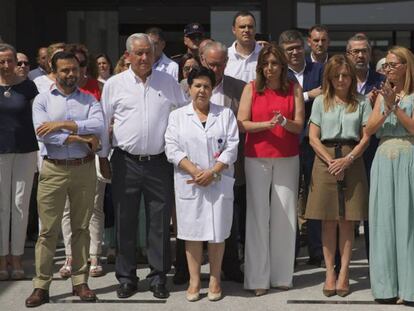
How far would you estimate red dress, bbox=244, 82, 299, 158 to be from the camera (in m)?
6.50

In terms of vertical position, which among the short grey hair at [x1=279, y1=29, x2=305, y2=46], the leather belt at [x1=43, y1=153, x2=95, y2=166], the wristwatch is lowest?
the wristwatch

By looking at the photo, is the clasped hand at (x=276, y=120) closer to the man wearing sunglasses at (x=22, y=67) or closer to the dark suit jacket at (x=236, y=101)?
the dark suit jacket at (x=236, y=101)

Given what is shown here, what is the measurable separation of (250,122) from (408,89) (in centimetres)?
130

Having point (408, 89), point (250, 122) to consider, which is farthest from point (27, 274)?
point (408, 89)

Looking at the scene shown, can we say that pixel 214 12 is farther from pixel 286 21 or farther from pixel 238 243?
pixel 238 243

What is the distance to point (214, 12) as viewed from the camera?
44.3 feet

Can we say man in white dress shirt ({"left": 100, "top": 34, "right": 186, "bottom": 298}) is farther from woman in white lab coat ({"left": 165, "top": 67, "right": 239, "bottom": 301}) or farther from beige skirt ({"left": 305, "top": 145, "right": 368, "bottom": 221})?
beige skirt ({"left": 305, "top": 145, "right": 368, "bottom": 221})

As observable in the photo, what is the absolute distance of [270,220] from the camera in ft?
21.9

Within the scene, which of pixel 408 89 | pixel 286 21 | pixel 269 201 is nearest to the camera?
pixel 408 89

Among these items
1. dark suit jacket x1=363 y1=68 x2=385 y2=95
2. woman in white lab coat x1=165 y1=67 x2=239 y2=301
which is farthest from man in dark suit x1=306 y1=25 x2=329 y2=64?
woman in white lab coat x1=165 y1=67 x2=239 y2=301

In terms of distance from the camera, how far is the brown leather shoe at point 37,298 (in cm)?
617

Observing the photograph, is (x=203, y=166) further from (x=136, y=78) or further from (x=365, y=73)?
(x=365, y=73)

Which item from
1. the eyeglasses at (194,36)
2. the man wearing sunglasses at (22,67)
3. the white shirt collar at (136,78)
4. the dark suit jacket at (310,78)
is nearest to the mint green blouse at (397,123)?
the dark suit jacket at (310,78)

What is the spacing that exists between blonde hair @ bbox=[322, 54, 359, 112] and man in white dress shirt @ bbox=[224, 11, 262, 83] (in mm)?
1041
